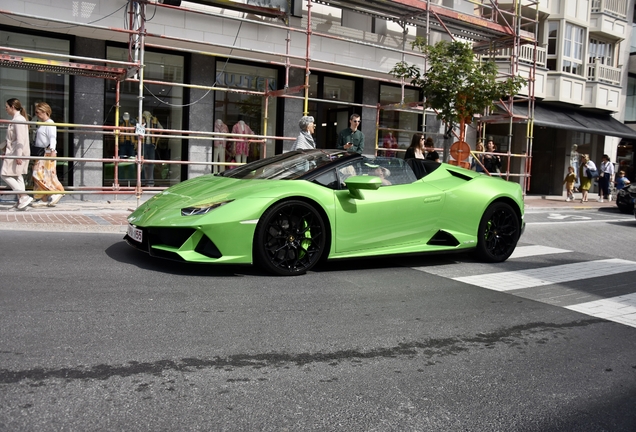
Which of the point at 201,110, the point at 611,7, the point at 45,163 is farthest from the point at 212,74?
the point at 611,7

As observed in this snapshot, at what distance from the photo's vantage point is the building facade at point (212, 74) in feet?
41.6

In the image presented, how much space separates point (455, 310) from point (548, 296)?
4.33 feet

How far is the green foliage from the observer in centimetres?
1466

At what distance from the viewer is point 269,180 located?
658cm

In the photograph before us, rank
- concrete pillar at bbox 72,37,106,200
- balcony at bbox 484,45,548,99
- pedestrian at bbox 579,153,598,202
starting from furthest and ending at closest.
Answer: pedestrian at bbox 579,153,598,202 < balcony at bbox 484,45,548,99 < concrete pillar at bbox 72,37,106,200

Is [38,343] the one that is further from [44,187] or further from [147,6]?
[147,6]

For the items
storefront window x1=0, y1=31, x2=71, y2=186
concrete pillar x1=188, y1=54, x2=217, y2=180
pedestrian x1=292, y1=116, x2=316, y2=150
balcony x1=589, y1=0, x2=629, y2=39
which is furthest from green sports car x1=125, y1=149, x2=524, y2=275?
balcony x1=589, y1=0, x2=629, y2=39

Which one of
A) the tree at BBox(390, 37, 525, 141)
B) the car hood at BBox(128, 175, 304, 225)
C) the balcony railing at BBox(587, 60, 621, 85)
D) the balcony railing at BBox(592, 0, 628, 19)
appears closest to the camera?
the car hood at BBox(128, 175, 304, 225)

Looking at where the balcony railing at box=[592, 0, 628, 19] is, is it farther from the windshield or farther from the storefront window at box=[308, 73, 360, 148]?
the windshield

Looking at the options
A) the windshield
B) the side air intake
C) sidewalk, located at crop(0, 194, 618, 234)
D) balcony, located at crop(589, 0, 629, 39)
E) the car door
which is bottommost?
sidewalk, located at crop(0, 194, 618, 234)

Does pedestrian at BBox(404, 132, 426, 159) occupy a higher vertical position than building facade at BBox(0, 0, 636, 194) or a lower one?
lower

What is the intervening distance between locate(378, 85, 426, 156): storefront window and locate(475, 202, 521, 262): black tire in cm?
1047

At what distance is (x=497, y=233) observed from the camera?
792 cm

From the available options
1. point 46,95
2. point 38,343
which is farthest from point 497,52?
point 38,343
